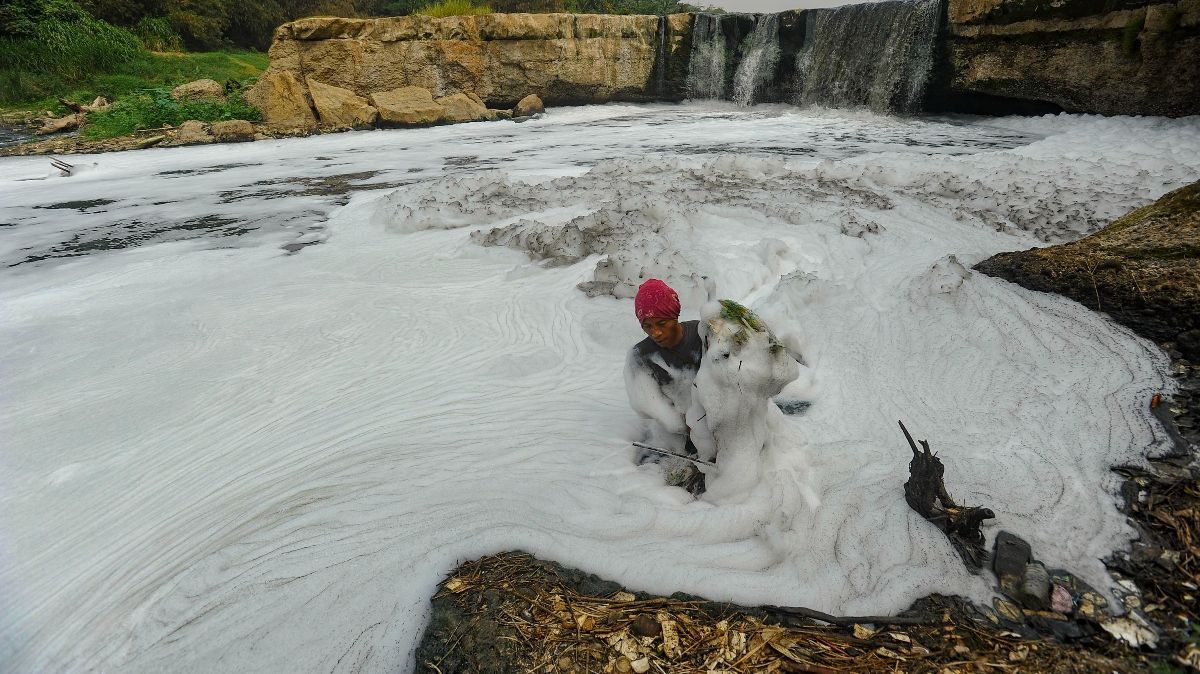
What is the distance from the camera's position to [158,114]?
13.5 metres

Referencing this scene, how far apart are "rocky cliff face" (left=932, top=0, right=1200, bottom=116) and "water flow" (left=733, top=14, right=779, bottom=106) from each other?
505cm

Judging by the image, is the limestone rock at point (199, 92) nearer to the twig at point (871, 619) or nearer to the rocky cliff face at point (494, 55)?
the rocky cliff face at point (494, 55)

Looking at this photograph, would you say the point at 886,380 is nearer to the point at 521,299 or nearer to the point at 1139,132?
the point at 521,299

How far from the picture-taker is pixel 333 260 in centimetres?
513

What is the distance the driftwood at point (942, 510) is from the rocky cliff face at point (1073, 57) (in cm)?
1042

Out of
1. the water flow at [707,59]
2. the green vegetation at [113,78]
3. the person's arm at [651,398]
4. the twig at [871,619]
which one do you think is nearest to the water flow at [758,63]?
the water flow at [707,59]

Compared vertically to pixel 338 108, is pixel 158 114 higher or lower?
lower

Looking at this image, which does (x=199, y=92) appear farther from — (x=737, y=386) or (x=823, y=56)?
(x=737, y=386)

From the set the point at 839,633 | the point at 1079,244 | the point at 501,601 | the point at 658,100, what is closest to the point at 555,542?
the point at 501,601

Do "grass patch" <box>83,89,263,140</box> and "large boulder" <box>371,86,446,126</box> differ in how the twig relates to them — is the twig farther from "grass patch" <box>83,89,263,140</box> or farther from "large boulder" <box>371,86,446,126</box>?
"grass patch" <box>83,89,263,140</box>

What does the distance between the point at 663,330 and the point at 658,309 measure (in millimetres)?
94

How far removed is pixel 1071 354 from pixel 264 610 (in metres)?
3.74

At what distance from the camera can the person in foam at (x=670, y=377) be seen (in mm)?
2047

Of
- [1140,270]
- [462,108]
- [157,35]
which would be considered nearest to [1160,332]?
[1140,270]
